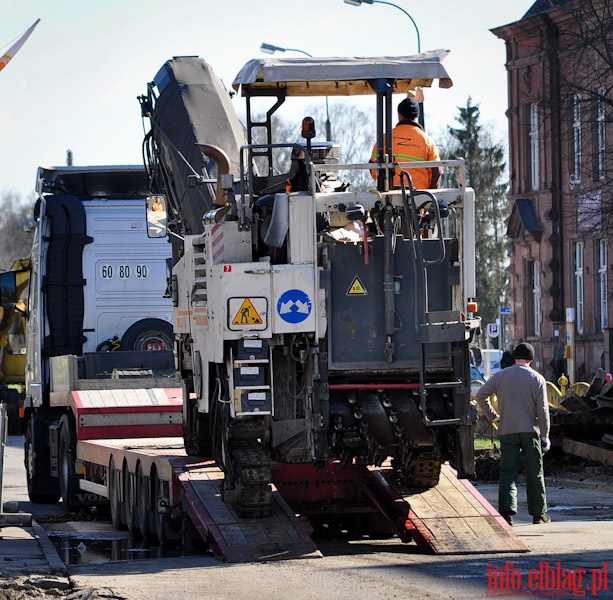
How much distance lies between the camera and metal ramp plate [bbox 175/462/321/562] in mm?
11500

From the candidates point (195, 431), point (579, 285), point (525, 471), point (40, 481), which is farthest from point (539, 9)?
point (525, 471)

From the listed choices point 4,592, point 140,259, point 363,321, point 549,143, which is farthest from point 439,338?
point 549,143

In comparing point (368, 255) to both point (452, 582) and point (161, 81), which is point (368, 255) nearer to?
point (452, 582)

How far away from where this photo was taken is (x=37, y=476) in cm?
1939

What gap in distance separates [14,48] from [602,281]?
101ft

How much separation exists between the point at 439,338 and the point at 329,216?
1.30 metres

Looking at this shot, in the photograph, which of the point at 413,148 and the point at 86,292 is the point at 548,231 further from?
the point at 413,148

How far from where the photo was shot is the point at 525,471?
Result: 43.1 feet

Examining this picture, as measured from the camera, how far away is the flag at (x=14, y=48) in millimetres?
18703

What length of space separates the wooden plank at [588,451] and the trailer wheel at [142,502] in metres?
7.44

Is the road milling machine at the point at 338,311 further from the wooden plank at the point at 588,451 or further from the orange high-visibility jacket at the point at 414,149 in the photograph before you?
the wooden plank at the point at 588,451

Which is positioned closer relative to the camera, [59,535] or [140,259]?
[59,535]

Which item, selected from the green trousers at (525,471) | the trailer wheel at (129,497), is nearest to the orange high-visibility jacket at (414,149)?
the green trousers at (525,471)

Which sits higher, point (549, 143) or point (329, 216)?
point (549, 143)
